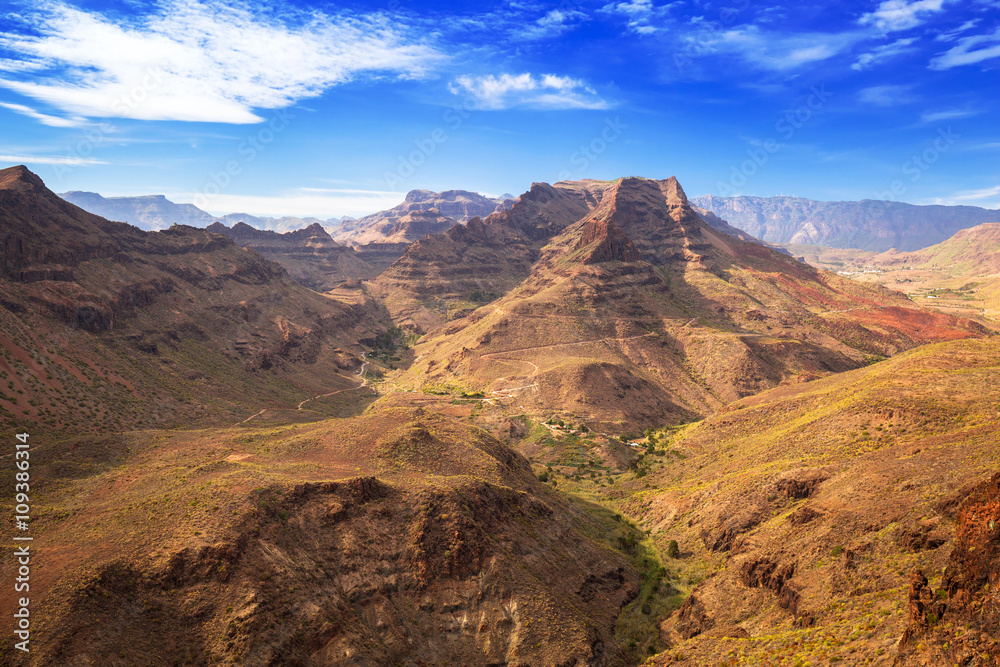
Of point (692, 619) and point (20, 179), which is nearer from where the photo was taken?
point (692, 619)

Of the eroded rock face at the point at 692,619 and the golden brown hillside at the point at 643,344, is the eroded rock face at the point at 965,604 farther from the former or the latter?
Answer: the golden brown hillside at the point at 643,344

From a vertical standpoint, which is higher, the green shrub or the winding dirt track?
the winding dirt track

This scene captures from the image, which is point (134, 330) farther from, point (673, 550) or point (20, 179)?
point (673, 550)

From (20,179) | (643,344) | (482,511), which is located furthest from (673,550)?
(20,179)

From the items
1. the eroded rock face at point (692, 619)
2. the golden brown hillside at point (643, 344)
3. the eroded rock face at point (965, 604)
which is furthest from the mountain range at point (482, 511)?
the golden brown hillside at point (643, 344)

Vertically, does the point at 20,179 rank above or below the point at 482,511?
above

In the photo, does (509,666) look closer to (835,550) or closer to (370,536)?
(370,536)

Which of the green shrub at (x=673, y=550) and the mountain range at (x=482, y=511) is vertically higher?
the mountain range at (x=482, y=511)

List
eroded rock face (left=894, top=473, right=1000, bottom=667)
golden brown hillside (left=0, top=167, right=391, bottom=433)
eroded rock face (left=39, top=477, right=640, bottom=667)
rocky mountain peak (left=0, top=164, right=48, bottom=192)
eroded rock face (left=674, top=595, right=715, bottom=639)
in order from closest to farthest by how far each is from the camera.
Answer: eroded rock face (left=894, top=473, right=1000, bottom=667) → eroded rock face (left=39, top=477, right=640, bottom=667) → eroded rock face (left=674, top=595, right=715, bottom=639) → golden brown hillside (left=0, top=167, right=391, bottom=433) → rocky mountain peak (left=0, top=164, right=48, bottom=192)

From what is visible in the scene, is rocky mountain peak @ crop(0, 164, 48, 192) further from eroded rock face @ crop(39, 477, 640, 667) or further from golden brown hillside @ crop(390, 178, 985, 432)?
eroded rock face @ crop(39, 477, 640, 667)

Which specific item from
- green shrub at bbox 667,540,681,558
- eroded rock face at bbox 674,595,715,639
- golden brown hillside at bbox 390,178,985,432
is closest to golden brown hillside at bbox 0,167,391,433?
golden brown hillside at bbox 390,178,985,432

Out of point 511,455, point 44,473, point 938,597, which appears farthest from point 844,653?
point 44,473
